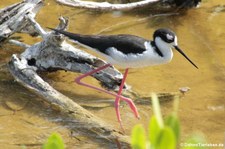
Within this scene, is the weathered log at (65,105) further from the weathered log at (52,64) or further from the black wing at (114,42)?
the black wing at (114,42)

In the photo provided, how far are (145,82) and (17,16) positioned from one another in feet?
4.76

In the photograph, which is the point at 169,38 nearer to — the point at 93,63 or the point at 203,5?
the point at 93,63

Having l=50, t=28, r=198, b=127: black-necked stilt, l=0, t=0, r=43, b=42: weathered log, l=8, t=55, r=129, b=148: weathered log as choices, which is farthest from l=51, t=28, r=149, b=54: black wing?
l=0, t=0, r=43, b=42: weathered log

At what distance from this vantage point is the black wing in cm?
423

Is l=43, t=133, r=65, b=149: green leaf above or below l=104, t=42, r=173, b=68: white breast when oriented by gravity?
above

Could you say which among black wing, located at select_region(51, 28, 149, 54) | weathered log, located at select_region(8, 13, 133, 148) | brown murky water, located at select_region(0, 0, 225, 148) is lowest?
brown murky water, located at select_region(0, 0, 225, 148)

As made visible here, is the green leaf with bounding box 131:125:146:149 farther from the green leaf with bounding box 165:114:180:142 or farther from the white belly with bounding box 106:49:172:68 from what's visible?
the white belly with bounding box 106:49:172:68

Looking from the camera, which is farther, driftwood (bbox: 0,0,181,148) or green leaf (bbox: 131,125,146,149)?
driftwood (bbox: 0,0,181,148)

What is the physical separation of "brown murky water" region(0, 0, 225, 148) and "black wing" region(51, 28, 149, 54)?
24.9 inches

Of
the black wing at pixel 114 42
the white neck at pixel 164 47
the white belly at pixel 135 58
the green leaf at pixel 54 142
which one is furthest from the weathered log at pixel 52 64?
the green leaf at pixel 54 142

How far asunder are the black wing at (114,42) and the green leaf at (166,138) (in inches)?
128

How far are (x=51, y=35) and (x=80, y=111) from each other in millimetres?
815

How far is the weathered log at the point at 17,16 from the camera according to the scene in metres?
4.96

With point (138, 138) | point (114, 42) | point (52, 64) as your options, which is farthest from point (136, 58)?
point (138, 138)
